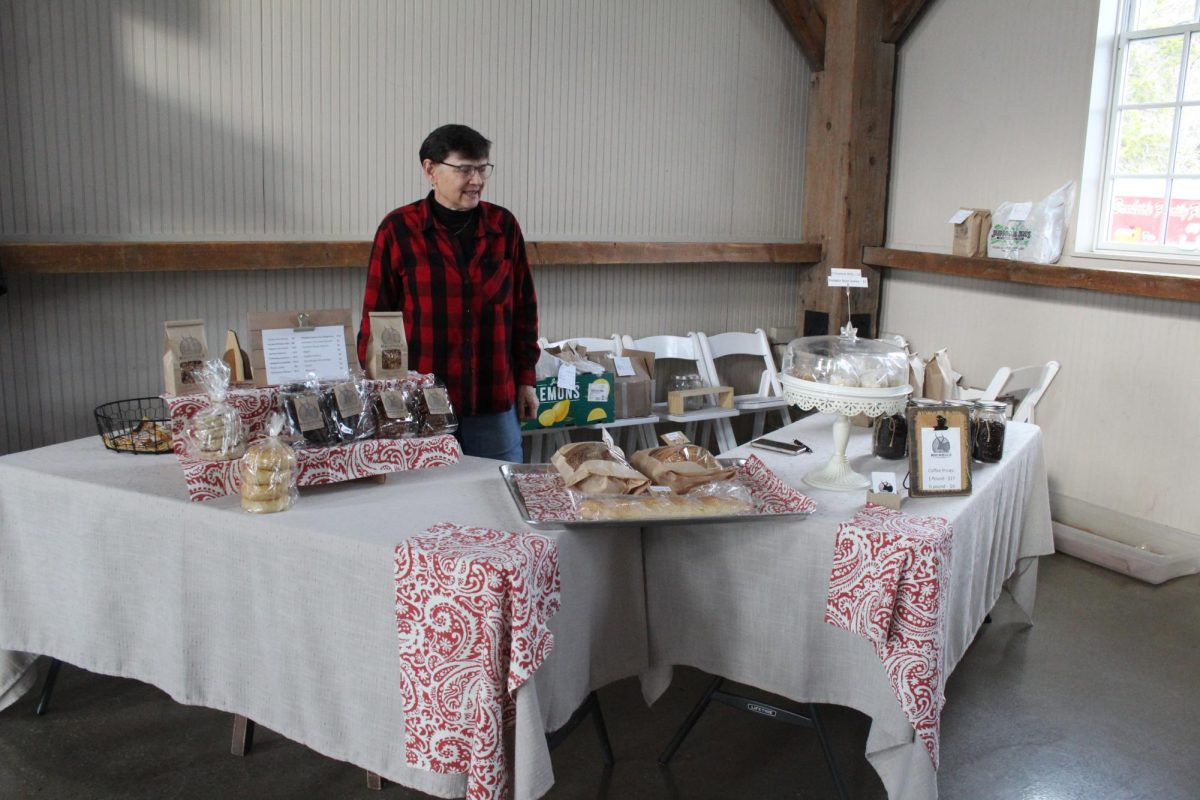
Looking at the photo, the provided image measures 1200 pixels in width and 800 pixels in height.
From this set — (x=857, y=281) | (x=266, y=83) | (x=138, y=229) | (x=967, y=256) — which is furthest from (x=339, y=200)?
(x=967, y=256)

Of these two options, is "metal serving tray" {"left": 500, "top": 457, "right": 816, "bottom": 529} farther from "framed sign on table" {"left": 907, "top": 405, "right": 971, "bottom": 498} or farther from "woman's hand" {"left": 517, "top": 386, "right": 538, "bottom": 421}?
"woman's hand" {"left": 517, "top": 386, "right": 538, "bottom": 421}

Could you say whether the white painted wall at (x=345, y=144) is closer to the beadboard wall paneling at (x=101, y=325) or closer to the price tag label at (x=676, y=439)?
the beadboard wall paneling at (x=101, y=325)

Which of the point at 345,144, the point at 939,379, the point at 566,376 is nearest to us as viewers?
the point at 939,379

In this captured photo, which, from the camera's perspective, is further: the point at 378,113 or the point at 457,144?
the point at 378,113

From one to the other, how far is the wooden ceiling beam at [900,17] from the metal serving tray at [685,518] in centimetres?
385

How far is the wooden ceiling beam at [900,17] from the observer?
222 inches

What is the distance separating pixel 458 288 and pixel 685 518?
123 centimetres

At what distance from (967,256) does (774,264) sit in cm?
122

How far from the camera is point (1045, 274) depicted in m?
5.00

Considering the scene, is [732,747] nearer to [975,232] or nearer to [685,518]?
[685,518]

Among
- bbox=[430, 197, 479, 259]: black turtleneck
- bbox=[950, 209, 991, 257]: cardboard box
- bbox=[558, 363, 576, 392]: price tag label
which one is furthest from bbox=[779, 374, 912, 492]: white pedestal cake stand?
bbox=[950, 209, 991, 257]: cardboard box

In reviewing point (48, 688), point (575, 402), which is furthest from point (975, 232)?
point (48, 688)

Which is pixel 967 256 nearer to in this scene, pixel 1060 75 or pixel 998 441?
pixel 1060 75

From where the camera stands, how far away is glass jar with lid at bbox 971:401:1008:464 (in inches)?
118
